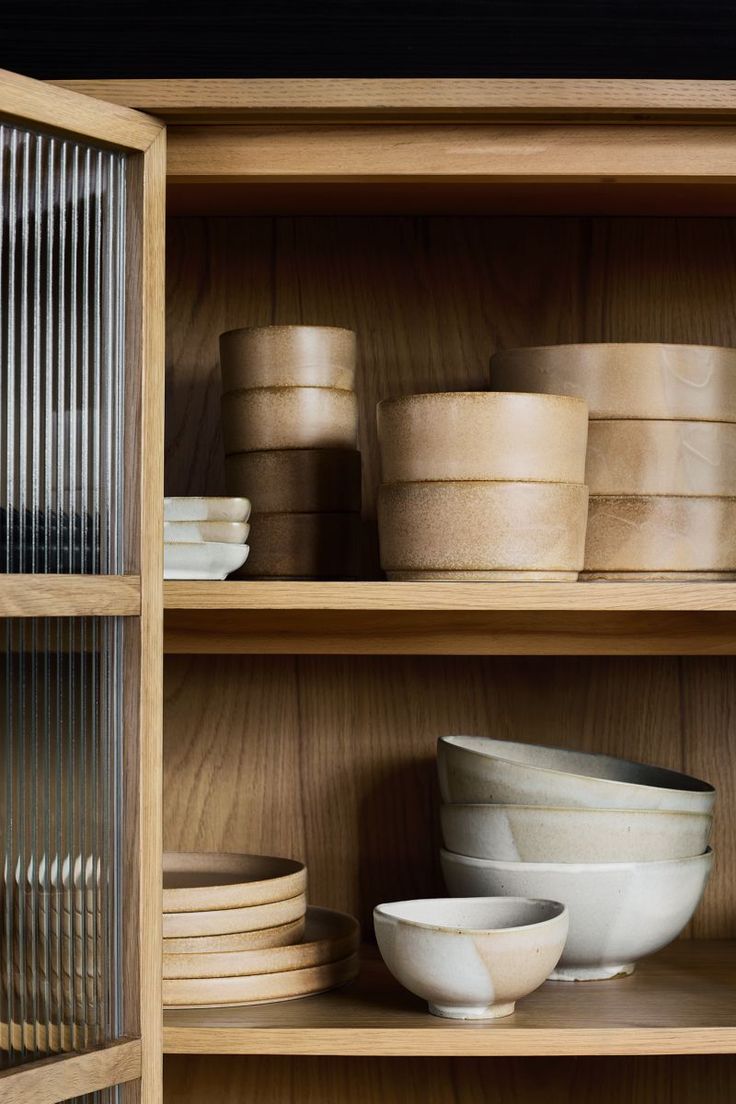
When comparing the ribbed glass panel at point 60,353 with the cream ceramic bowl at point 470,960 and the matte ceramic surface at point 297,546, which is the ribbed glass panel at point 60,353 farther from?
the cream ceramic bowl at point 470,960

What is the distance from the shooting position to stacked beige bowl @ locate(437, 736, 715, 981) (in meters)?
1.15

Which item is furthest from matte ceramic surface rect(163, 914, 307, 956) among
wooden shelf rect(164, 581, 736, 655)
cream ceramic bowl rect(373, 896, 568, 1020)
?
wooden shelf rect(164, 581, 736, 655)

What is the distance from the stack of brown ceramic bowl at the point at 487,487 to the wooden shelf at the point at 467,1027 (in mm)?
364

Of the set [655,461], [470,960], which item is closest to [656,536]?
[655,461]

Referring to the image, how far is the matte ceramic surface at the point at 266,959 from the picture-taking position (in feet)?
3.66

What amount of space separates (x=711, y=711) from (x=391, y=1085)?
1.70 feet

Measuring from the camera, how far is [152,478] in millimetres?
1010

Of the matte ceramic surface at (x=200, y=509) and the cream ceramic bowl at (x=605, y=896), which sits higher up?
the matte ceramic surface at (x=200, y=509)

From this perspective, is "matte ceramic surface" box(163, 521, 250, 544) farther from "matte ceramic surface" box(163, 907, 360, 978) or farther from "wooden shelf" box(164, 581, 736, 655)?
"matte ceramic surface" box(163, 907, 360, 978)

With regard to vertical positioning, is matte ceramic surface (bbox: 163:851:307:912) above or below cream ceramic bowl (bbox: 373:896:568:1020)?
above

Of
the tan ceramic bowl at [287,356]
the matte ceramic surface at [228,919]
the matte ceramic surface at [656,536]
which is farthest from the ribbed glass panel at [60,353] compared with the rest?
the matte ceramic surface at [656,536]

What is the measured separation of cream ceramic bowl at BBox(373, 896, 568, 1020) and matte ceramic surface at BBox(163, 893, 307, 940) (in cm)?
12
